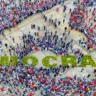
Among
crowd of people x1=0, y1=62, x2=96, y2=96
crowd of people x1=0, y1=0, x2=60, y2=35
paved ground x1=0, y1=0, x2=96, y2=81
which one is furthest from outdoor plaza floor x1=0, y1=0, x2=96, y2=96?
crowd of people x1=0, y1=62, x2=96, y2=96

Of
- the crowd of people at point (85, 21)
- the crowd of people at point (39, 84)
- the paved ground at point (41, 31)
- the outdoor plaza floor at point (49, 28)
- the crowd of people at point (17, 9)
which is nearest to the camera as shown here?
the crowd of people at point (39, 84)

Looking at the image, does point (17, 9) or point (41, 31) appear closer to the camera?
point (41, 31)

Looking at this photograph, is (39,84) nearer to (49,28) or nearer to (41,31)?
(41,31)

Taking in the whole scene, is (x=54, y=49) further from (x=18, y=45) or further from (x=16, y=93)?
(x=16, y=93)

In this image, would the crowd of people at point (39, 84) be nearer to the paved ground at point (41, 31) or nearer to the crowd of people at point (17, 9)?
the paved ground at point (41, 31)

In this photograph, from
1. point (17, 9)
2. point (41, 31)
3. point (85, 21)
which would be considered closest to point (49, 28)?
point (41, 31)

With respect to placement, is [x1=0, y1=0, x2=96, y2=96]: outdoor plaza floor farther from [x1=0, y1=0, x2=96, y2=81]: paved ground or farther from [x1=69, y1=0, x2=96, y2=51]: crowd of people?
[x1=69, y1=0, x2=96, y2=51]: crowd of people

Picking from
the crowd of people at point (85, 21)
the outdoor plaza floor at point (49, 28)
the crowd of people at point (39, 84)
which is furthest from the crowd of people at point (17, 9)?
the crowd of people at point (39, 84)
